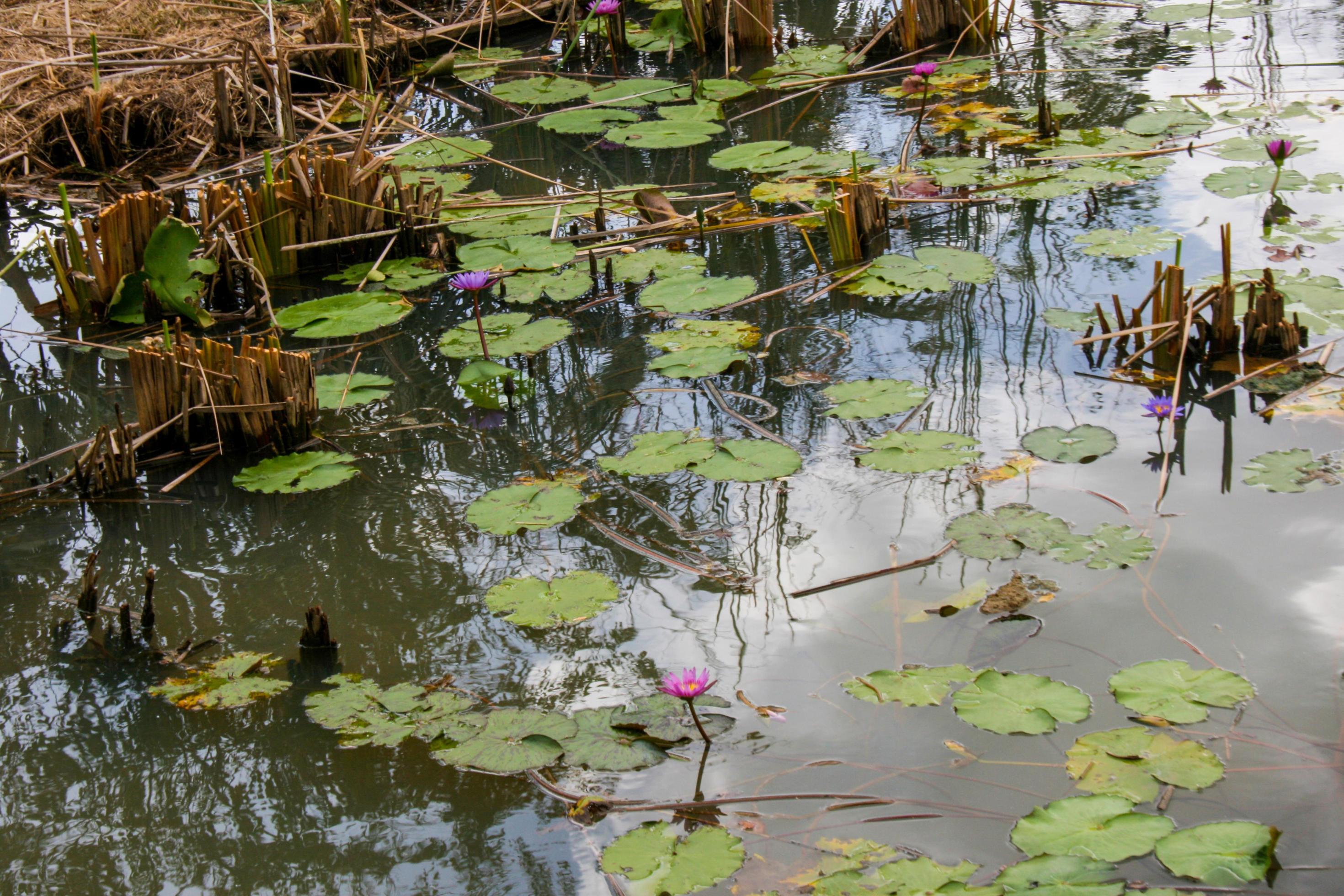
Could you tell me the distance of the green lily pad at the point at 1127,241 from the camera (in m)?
3.54

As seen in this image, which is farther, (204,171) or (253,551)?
(204,171)

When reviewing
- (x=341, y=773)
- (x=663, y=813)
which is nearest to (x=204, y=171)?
(x=341, y=773)

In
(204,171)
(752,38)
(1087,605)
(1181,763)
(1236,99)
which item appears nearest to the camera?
(1181,763)

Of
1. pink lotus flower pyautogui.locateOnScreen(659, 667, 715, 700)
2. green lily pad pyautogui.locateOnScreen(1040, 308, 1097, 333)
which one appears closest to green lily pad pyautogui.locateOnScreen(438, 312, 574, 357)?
green lily pad pyautogui.locateOnScreen(1040, 308, 1097, 333)

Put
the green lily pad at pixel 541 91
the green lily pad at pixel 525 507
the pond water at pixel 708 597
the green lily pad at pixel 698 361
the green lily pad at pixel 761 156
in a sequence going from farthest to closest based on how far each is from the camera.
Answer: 1. the green lily pad at pixel 541 91
2. the green lily pad at pixel 761 156
3. the green lily pad at pixel 698 361
4. the green lily pad at pixel 525 507
5. the pond water at pixel 708 597

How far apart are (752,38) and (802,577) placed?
4.62 meters

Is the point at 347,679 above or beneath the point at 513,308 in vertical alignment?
beneath

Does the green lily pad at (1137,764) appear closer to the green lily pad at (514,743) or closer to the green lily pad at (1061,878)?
the green lily pad at (1061,878)

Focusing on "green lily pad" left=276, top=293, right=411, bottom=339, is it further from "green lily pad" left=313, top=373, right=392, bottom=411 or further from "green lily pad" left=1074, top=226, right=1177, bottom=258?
"green lily pad" left=1074, top=226, right=1177, bottom=258

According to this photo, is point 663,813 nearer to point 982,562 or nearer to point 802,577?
point 802,577

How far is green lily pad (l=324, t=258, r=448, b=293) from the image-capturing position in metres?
3.95

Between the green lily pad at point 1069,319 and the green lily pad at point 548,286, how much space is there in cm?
146

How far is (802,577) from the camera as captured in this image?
7.61ft

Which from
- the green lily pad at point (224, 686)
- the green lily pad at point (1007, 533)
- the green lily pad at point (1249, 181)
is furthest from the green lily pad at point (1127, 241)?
the green lily pad at point (224, 686)
